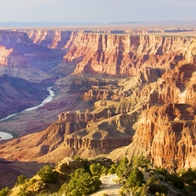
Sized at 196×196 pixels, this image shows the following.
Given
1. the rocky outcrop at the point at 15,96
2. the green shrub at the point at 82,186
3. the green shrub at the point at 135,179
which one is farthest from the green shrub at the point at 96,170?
the rocky outcrop at the point at 15,96

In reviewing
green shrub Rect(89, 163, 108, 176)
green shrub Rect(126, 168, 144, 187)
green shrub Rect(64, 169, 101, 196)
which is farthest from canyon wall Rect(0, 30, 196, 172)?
green shrub Rect(64, 169, 101, 196)

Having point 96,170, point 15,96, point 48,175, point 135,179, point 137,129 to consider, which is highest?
point 135,179

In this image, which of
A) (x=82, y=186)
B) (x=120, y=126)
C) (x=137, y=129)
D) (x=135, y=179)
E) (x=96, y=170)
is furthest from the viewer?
(x=120, y=126)

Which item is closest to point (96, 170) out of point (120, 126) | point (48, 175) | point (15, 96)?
point (48, 175)

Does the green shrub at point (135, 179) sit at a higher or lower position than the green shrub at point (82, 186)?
higher

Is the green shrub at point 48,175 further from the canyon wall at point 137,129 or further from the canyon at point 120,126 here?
the canyon wall at point 137,129

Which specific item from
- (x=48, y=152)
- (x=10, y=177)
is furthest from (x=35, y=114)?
(x=10, y=177)

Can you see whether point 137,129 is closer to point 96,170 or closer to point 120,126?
point 120,126

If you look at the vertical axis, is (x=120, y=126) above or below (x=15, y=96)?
above

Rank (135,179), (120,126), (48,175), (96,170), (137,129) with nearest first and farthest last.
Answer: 1. (135,179)
2. (48,175)
3. (96,170)
4. (137,129)
5. (120,126)

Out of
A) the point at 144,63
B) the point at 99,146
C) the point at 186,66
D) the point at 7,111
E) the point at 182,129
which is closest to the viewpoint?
the point at 182,129

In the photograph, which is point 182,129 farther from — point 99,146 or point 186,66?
point 186,66
